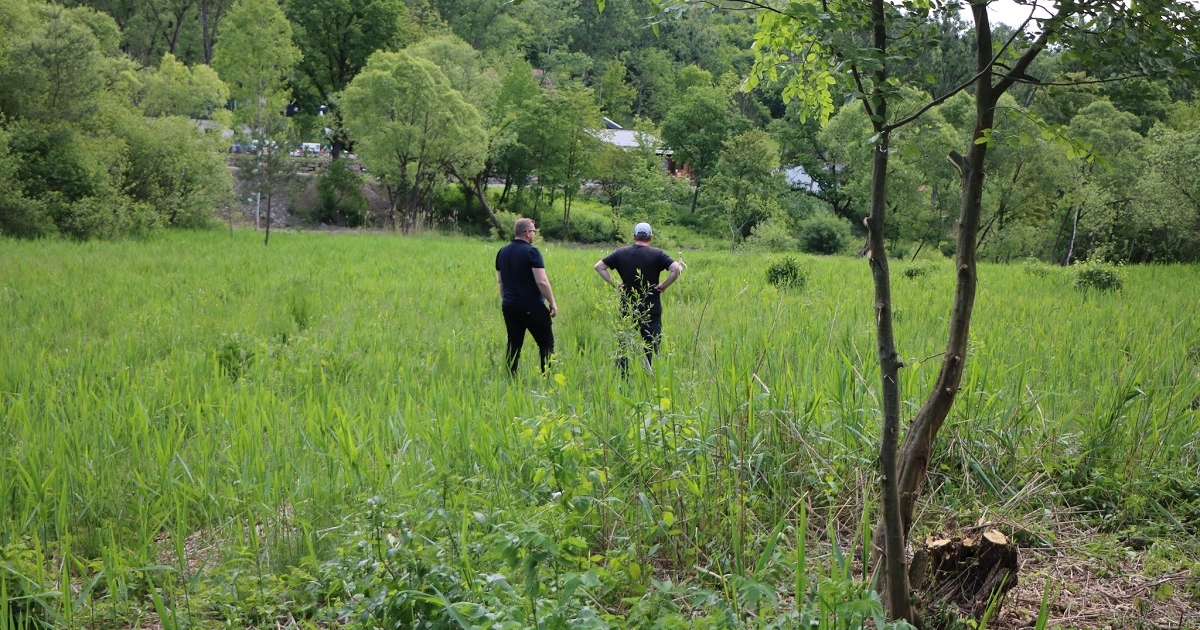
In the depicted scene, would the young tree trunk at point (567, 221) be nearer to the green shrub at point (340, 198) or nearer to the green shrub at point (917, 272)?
the green shrub at point (340, 198)

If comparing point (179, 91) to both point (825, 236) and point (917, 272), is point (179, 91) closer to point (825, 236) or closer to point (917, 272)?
point (825, 236)

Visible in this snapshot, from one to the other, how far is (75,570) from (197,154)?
95.2 feet

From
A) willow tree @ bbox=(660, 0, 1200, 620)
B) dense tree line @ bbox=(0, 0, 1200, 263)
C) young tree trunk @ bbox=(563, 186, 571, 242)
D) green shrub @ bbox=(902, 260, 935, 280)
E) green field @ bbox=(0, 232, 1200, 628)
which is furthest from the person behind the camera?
young tree trunk @ bbox=(563, 186, 571, 242)

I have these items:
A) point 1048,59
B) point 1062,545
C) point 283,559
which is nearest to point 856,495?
point 1062,545

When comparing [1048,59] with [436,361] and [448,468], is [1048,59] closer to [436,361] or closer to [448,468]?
[448,468]

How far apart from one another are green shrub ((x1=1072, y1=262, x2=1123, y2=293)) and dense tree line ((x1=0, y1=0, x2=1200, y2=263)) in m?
3.14

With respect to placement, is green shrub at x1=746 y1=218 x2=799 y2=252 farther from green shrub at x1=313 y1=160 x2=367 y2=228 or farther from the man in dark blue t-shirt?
the man in dark blue t-shirt

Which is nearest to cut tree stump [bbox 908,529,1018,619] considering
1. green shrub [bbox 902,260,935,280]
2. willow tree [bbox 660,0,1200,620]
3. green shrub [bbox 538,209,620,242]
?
willow tree [bbox 660,0,1200,620]

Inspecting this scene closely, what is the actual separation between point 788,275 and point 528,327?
9221 mm

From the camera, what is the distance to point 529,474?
14.9ft

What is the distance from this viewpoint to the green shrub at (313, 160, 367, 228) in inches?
1785

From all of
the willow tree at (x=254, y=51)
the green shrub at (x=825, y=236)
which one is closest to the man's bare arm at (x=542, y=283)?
the green shrub at (x=825, y=236)

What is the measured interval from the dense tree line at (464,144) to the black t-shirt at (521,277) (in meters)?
8.95

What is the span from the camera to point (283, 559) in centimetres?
395
